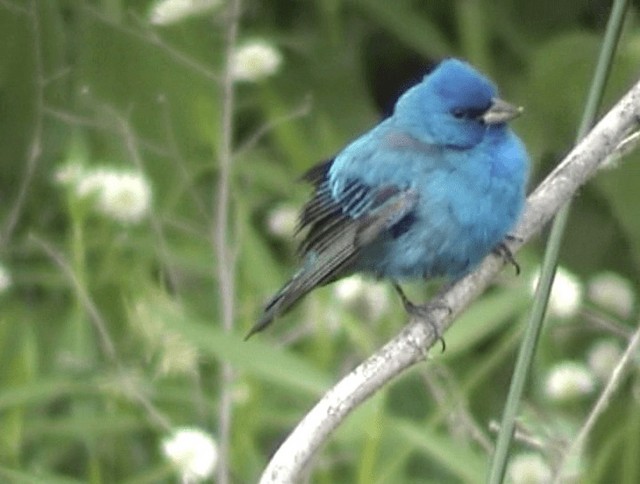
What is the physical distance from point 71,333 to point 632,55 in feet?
3.87

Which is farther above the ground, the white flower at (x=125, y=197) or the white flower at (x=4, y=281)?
the white flower at (x=125, y=197)

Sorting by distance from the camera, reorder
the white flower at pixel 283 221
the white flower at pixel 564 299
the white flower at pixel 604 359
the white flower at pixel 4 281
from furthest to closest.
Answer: the white flower at pixel 283 221 → the white flower at pixel 604 359 → the white flower at pixel 4 281 → the white flower at pixel 564 299

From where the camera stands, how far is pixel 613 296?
3.27 m

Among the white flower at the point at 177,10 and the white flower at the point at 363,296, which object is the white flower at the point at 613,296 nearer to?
the white flower at the point at 363,296

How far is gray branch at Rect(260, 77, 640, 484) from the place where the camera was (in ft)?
5.27

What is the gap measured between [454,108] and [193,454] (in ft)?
2.25

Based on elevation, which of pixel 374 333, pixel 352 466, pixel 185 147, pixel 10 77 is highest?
pixel 10 77

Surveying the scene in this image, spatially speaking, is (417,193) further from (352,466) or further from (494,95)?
(352,466)

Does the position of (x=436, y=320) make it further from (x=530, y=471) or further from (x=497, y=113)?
(x=530, y=471)

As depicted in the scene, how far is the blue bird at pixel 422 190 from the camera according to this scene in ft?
7.82

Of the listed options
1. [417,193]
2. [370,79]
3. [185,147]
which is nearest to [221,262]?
[417,193]

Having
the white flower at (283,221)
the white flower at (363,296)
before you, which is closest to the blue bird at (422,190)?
the white flower at (363,296)

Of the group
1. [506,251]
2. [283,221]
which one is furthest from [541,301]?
[283,221]

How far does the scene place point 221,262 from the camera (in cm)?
290
